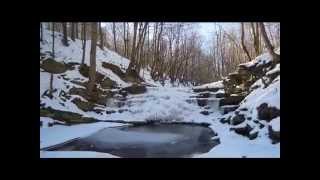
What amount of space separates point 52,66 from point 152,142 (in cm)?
124

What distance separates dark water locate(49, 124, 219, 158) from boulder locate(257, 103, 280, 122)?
1.69ft

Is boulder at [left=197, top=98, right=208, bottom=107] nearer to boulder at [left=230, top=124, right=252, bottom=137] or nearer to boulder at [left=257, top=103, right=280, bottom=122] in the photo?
boulder at [left=230, top=124, right=252, bottom=137]

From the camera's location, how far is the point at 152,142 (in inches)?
179

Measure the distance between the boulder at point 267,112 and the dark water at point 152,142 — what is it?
0.52 meters

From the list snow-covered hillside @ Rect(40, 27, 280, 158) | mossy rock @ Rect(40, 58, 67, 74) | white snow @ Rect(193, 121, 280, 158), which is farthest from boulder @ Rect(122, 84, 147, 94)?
white snow @ Rect(193, 121, 280, 158)

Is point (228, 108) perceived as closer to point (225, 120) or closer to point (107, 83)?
point (225, 120)

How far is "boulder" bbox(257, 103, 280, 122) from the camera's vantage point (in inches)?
175

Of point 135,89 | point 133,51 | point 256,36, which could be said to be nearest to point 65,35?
point 133,51

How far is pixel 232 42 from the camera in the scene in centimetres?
453

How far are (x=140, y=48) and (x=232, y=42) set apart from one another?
3.02 feet

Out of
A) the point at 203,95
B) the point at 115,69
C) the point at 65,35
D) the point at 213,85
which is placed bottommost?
the point at 203,95

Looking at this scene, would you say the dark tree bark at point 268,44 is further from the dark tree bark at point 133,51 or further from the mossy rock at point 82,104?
the mossy rock at point 82,104
